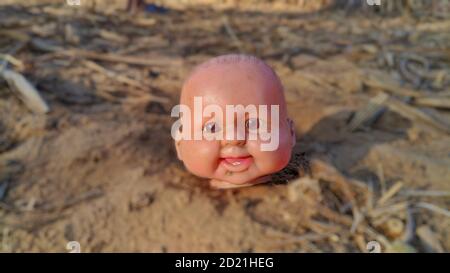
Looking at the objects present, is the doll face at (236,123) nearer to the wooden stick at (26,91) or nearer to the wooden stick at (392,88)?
the wooden stick at (26,91)

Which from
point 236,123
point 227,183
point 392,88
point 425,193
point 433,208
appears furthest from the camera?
point 392,88

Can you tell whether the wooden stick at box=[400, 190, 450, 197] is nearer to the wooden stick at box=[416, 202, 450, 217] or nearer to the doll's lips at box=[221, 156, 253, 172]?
the wooden stick at box=[416, 202, 450, 217]

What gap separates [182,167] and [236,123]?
739mm

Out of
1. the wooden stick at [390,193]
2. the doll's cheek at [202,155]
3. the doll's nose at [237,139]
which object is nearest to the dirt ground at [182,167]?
the wooden stick at [390,193]

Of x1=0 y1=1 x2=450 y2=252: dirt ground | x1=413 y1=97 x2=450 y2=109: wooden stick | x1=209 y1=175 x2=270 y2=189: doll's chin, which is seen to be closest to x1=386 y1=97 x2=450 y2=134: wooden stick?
x1=0 y1=1 x2=450 y2=252: dirt ground

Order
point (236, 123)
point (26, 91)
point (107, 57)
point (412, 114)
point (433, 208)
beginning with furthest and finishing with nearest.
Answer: point (107, 57), point (412, 114), point (26, 91), point (433, 208), point (236, 123)

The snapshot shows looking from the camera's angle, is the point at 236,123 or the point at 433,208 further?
the point at 433,208

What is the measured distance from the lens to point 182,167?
7.68ft

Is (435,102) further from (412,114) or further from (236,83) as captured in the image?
(236,83)

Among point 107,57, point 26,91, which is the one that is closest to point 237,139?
point 26,91

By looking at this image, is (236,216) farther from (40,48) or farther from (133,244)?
(40,48)

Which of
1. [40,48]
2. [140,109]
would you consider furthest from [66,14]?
[140,109]

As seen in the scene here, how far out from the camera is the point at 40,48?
3.72 metres

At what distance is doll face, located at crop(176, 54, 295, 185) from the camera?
5.57 feet
